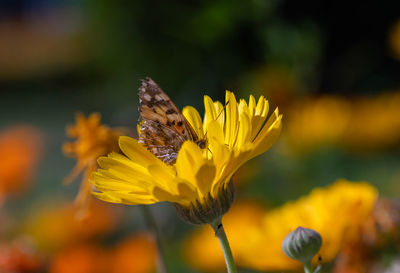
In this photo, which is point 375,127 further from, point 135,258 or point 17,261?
point 17,261

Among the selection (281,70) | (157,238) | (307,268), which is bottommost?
(307,268)

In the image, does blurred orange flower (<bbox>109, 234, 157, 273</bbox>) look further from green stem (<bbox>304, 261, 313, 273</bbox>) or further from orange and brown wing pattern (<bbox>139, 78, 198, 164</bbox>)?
green stem (<bbox>304, 261, 313, 273</bbox>)

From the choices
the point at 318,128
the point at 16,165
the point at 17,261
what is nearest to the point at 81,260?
Result: the point at 17,261

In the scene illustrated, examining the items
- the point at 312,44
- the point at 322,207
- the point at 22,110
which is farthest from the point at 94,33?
the point at 22,110

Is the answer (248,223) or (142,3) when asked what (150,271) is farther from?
(142,3)

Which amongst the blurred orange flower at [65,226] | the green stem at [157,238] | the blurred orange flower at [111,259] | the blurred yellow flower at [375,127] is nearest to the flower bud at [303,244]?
the green stem at [157,238]

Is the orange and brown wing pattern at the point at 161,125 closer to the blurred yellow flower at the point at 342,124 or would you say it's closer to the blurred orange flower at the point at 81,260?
the blurred orange flower at the point at 81,260

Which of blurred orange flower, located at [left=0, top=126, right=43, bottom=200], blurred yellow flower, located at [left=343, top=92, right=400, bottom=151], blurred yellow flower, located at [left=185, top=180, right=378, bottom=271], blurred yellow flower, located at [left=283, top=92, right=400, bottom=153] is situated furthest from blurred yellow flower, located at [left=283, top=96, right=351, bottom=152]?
blurred yellow flower, located at [left=185, top=180, right=378, bottom=271]
